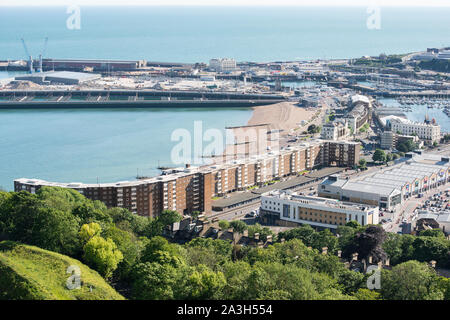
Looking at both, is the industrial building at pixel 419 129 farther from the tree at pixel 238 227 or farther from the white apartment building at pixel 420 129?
the tree at pixel 238 227

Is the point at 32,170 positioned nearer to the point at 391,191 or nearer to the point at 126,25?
the point at 391,191

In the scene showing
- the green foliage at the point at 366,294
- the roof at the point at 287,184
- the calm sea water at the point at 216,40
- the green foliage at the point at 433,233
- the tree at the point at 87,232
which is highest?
the calm sea water at the point at 216,40

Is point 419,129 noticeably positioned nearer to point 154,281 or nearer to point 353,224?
point 353,224

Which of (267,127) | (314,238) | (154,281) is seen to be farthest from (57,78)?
(154,281)

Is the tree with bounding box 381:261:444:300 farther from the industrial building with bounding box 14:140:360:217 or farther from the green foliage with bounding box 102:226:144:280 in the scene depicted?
the industrial building with bounding box 14:140:360:217

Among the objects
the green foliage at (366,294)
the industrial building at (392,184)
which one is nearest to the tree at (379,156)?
the industrial building at (392,184)

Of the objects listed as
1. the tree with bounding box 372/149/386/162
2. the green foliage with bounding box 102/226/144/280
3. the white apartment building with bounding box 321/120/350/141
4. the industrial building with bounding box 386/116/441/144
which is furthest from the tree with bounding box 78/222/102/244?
the industrial building with bounding box 386/116/441/144

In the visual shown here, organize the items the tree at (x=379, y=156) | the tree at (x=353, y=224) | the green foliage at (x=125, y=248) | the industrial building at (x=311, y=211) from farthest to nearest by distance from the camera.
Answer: the tree at (x=379, y=156), the industrial building at (x=311, y=211), the tree at (x=353, y=224), the green foliage at (x=125, y=248)
